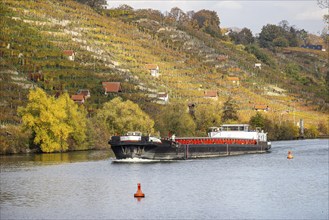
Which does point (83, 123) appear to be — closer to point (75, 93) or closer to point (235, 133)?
point (235, 133)

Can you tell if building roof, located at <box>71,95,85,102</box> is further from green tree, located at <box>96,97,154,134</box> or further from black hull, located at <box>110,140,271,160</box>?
black hull, located at <box>110,140,271,160</box>

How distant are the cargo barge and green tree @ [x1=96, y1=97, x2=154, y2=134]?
11.5m

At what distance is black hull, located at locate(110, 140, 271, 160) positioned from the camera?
303ft

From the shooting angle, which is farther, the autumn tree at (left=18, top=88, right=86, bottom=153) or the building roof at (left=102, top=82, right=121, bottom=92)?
the building roof at (left=102, top=82, right=121, bottom=92)

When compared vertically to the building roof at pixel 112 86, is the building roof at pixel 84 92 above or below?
below

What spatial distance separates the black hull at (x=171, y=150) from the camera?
9225 cm

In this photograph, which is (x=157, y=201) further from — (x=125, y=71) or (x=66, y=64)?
(x=125, y=71)

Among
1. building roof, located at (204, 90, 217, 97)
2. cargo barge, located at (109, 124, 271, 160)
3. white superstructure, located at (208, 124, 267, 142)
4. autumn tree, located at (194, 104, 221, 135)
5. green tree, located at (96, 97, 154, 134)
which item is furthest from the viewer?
building roof, located at (204, 90, 217, 97)

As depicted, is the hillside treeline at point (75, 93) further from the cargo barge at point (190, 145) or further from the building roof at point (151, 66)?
the cargo barge at point (190, 145)

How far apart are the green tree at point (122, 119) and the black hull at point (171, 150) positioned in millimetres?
16718

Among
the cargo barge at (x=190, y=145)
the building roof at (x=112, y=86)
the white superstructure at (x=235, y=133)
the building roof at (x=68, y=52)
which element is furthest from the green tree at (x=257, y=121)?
the white superstructure at (x=235, y=133)

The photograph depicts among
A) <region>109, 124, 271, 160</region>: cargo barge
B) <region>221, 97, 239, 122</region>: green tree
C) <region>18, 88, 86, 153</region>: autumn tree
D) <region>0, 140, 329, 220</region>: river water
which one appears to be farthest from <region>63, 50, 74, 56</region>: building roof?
<region>0, 140, 329, 220</region>: river water

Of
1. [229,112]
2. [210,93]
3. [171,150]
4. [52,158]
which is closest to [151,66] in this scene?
[210,93]

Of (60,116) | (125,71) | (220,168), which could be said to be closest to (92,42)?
(125,71)
